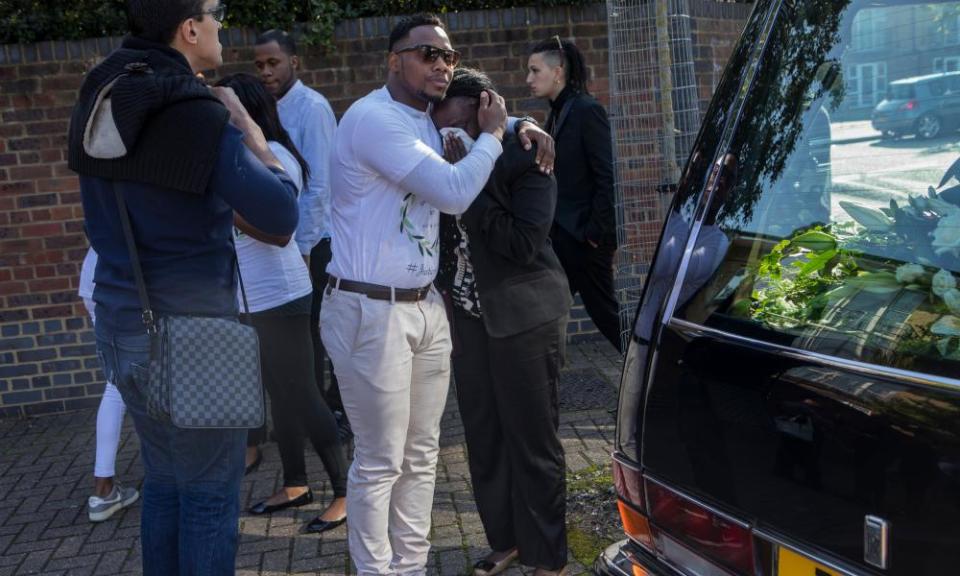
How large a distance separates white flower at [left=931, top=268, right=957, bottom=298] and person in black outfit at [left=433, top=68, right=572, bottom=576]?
1.69 m

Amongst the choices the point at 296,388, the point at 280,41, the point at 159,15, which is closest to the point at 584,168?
the point at 280,41

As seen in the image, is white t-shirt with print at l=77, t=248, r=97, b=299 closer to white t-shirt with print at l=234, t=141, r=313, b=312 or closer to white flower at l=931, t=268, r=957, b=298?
white t-shirt with print at l=234, t=141, r=313, b=312

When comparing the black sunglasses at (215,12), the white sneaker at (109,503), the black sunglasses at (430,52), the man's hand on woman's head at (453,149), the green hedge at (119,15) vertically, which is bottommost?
the white sneaker at (109,503)

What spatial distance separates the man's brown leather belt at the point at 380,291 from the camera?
3.24 meters

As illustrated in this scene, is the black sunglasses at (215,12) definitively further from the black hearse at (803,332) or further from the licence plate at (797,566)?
the licence plate at (797,566)

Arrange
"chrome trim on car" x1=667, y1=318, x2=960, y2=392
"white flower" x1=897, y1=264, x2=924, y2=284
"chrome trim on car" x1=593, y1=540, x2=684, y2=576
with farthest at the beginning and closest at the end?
"chrome trim on car" x1=593, y1=540, x2=684, y2=576 → "white flower" x1=897, y1=264, x2=924, y2=284 → "chrome trim on car" x1=667, y1=318, x2=960, y2=392

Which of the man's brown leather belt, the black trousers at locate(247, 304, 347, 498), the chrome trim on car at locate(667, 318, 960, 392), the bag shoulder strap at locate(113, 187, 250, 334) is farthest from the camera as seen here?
the black trousers at locate(247, 304, 347, 498)

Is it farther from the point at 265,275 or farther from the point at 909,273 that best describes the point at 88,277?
the point at 909,273

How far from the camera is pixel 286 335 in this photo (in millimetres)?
4352

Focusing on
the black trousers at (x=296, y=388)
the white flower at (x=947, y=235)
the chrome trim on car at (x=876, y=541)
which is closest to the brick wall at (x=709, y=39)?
the black trousers at (x=296, y=388)

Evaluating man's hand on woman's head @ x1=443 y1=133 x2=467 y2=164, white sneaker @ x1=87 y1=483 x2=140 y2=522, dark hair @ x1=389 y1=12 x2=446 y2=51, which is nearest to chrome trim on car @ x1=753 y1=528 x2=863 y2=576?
man's hand on woman's head @ x1=443 y1=133 x2=467 y2=164

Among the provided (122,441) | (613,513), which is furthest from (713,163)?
(122,441)

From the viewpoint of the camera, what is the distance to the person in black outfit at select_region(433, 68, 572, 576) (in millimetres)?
3447

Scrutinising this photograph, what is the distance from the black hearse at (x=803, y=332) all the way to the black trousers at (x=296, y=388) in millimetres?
2185
